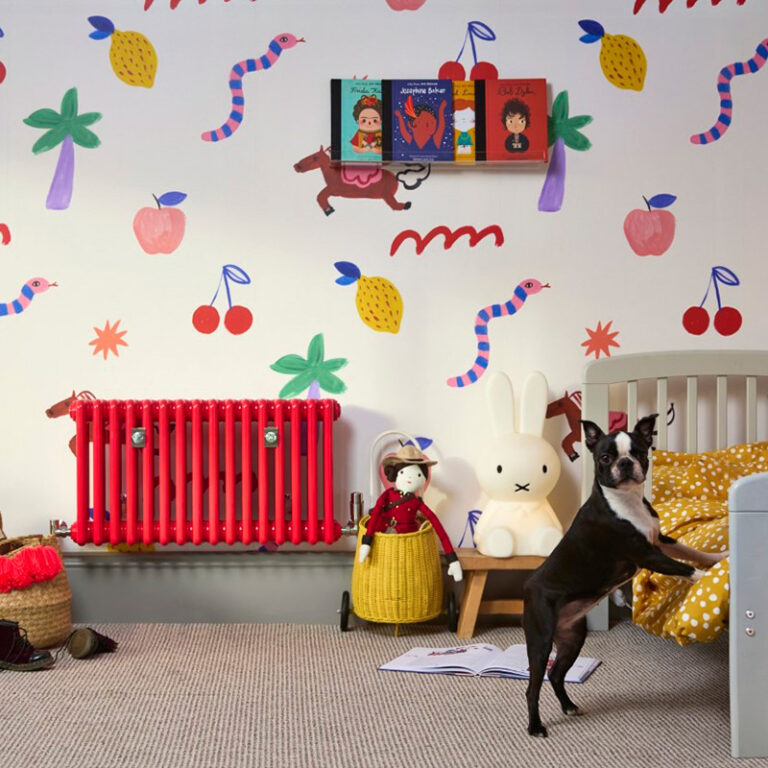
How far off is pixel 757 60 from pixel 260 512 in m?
2.10

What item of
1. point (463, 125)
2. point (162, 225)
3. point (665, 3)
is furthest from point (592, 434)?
point (665, 3)

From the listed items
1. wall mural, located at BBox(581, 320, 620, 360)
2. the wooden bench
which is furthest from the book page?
wall mural, located at BBox(581, 320, 620, 360)

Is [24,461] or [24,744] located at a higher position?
[24,461]

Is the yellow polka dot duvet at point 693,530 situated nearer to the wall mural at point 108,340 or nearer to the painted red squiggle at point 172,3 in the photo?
the wall mural at point 108,340

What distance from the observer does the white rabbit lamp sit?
281cm

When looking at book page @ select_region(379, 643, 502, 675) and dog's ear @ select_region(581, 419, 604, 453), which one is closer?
dog's ear @ select_region(581, 419, 604, 453)

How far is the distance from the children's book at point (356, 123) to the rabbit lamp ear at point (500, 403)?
0.78 meters

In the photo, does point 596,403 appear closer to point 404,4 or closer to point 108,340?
point 404,4

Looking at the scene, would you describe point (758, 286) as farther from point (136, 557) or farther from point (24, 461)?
point (24, 461)

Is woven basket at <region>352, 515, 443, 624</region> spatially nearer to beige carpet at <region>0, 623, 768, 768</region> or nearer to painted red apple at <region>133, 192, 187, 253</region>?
beige carpet at <region>0, 623, 768, 768</region>

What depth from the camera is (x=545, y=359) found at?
305 cm

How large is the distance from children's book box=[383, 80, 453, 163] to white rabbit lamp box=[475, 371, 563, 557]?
724 mm

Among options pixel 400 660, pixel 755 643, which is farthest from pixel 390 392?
pixel 755 643

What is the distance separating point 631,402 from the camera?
2.92 metres
